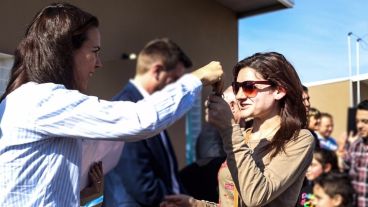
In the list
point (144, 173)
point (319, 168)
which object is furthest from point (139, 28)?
point (319, 168)

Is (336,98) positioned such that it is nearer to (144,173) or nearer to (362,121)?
(362,121)

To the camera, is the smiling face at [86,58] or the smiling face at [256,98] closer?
→ the smiling face at [86,58]

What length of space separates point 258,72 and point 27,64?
0.44m

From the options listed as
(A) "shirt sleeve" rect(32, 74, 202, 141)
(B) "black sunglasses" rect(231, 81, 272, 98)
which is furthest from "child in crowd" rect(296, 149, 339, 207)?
(A) "shirt sleeve" rect(32, 74, 202, 141)

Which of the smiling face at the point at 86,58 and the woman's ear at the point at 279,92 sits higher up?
the smiling face at the point at 86,58

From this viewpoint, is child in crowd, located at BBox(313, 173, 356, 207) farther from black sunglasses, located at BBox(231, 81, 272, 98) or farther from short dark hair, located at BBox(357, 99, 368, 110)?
black sunglasses, located at BBox(231, 81, 272, 98)

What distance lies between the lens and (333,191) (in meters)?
1.53

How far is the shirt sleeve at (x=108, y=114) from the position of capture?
740mm

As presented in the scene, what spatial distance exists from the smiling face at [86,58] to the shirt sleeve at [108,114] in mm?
84

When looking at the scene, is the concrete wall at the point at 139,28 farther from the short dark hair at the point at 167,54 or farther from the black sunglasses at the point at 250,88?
the black sunglasses at the point at 250,88

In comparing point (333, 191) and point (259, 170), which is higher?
point (259, 170)

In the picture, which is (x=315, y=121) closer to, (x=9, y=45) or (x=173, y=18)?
(x=173, y=18)

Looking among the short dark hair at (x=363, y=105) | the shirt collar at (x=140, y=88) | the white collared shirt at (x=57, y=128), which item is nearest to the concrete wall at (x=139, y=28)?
the shirt collar at (x=140, y=88)

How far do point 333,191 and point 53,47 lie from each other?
3.46ft
